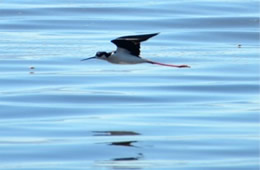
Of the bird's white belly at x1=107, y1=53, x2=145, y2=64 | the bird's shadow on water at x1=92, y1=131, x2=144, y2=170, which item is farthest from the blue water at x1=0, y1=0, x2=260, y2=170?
the bird's white belly at x1=107, y1=53, x2=145, y2=64

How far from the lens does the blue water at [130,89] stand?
52.6ft

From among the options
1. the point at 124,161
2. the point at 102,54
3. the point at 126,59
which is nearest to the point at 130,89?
the point at 102,54

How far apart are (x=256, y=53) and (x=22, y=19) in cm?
867

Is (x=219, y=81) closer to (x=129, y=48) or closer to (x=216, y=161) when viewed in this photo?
(x=129, y=48)

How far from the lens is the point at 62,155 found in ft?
52.2

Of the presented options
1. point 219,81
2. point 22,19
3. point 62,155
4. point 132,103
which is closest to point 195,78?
point 219,81

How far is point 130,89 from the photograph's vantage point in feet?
72.1

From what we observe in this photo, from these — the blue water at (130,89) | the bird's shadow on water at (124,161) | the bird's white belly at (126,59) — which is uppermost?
the bird's white belly at (126,59)

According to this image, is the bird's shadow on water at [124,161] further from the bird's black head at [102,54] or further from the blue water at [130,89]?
the bird's black head at [102,54]

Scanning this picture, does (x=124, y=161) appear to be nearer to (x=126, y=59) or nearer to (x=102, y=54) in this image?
(x=126, y=59)

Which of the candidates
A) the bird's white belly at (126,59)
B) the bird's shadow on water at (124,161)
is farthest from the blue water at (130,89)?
the bird's white belly at (126,59)

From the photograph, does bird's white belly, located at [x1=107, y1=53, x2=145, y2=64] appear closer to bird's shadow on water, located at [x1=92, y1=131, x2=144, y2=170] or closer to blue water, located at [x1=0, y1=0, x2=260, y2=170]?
blue water, located at [x1=0, y1=0, x2=260, y2=170]

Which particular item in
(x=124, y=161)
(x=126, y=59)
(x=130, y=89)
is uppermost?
(x=126, y=59)

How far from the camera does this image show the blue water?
16047mm
